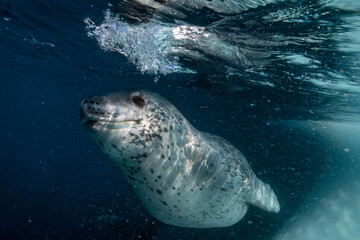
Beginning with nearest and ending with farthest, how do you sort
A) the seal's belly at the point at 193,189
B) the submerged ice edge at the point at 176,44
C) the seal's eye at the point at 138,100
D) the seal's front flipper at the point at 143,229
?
the seal's eye at the point at 138,100
the seal's belly at the point at 193,189
the seal's front flipper at the point at 143,229
the submerged ice edge at the point at 176,44

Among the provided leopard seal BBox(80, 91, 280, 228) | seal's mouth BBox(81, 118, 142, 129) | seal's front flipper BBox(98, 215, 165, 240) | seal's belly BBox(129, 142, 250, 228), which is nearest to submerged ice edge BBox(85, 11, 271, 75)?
leopard seal BBox(80, 91, 280, 228)

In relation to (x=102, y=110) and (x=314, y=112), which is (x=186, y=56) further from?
(x=314, y=112)

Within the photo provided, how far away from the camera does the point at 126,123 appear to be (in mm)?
3123

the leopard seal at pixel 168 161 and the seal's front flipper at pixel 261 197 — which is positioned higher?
the leopard seal at pixel 168 161

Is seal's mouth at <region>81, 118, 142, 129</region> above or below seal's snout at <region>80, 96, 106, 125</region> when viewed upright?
below

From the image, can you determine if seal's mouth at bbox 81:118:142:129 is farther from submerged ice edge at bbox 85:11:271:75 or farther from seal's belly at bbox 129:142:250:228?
submerged ice edge at bbox 85:11:271:75

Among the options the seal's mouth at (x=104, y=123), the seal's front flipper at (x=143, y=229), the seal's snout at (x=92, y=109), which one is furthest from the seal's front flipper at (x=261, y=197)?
the seal's snout at (x=92, y=109)

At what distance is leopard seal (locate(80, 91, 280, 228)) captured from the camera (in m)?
3.04

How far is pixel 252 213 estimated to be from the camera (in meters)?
10.3

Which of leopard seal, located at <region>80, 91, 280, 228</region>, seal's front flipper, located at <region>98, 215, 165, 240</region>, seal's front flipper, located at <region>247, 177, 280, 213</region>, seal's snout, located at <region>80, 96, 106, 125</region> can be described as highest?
seal's snout, located at <region>80, 96, 106, 125</region>

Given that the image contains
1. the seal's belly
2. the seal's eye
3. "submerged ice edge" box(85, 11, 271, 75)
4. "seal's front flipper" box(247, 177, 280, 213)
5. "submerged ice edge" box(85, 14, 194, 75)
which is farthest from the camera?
"submerged ice edge" box(85, 14, 194, 75)

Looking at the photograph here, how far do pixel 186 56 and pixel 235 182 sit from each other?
673 centimetres

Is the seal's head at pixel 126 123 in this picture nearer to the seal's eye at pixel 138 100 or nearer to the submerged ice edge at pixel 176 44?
the seal's eye at pixel 138 100

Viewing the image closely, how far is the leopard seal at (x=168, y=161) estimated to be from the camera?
9.99ft
